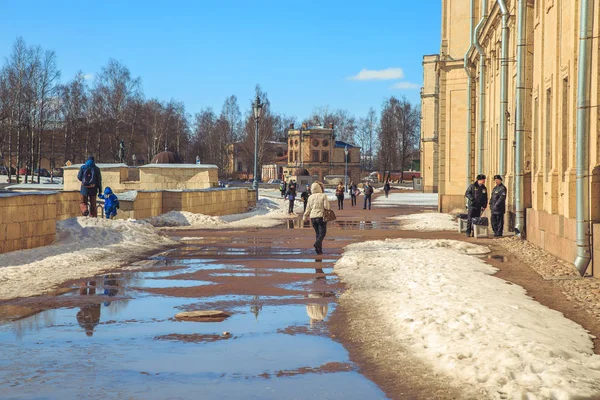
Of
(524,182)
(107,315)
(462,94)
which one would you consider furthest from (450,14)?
(107,315)

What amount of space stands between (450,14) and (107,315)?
3434cm

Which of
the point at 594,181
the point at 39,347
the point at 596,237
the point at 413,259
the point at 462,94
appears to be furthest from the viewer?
the point at 462,94

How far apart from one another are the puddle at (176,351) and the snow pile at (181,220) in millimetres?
15012

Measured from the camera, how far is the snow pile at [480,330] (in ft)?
19.3

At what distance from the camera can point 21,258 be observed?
13.9 meters

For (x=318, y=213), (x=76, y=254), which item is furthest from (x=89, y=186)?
(x=318, y=213)

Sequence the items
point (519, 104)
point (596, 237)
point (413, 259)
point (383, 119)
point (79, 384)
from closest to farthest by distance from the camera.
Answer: point (79, 384) < point (596, 237) < point (413, 259) < point (519, 104) < point (383, 119)

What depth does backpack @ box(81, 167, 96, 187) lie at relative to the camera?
2184 centimetres

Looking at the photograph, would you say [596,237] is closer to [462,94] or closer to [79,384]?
[79,384]

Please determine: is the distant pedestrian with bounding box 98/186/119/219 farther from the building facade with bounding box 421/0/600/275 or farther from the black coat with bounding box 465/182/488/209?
the building facade with bounding box 421/0/600/275

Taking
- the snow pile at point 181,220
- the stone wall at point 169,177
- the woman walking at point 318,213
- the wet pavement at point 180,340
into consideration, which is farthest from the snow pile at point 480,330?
the stone wall at point 169,177

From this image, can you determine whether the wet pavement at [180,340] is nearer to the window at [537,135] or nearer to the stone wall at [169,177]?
the window at [537,135]

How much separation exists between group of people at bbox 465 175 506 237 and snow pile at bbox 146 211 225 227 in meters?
8.58

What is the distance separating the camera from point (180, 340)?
25.3 feet
